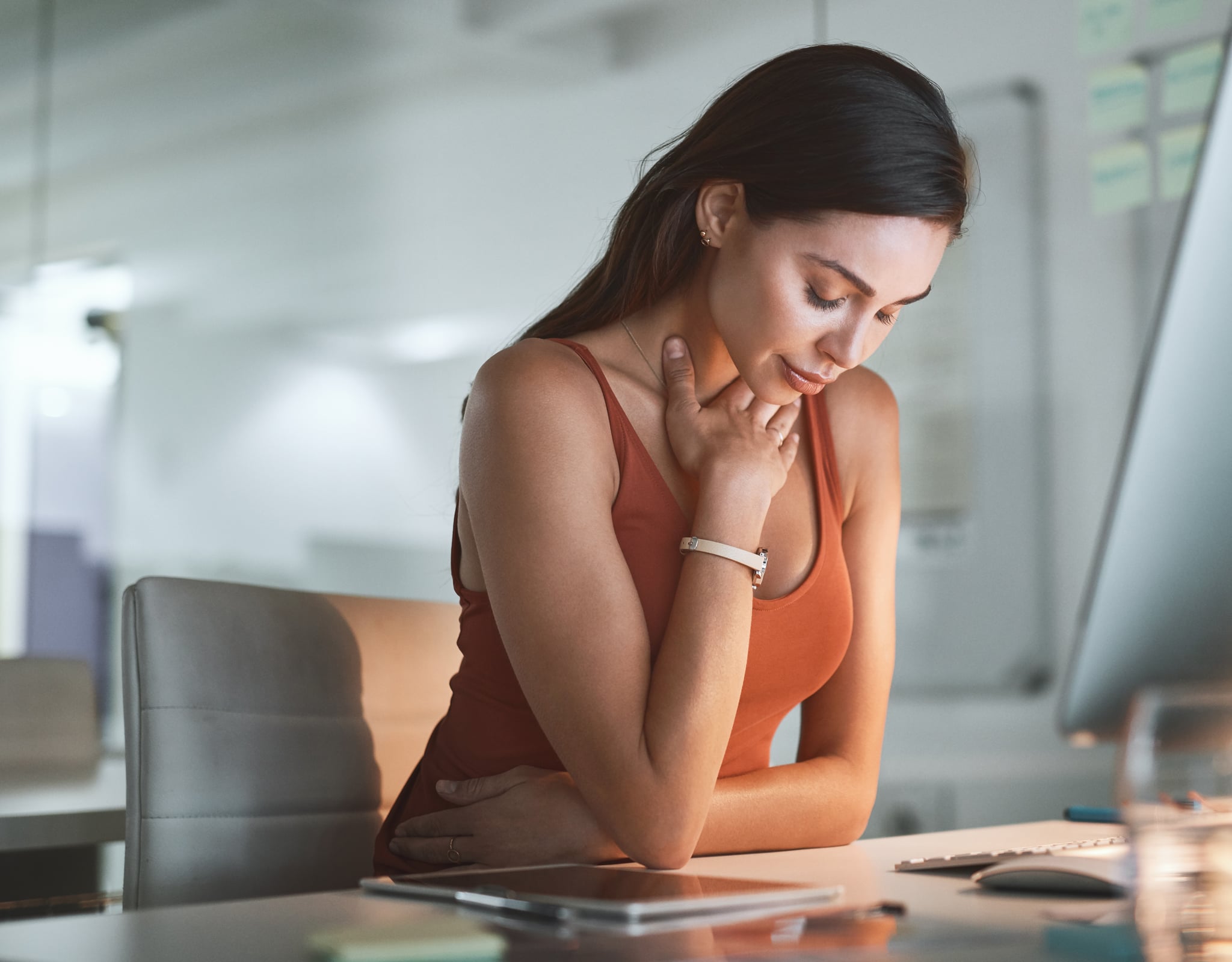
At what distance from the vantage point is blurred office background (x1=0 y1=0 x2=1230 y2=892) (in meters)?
2.32

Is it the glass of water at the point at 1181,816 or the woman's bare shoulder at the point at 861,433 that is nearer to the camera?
the glass of water at the point at 1181,816

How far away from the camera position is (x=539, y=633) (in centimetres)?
108

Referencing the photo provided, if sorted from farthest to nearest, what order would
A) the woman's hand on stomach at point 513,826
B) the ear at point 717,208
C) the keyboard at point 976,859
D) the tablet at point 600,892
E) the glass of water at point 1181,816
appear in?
1. the ear at point 717,208
2. the woman's hand on stomach at point 513,826
3. the keyboard at point 976,859
4. the tablet at point 600,892
5. the glass of water at point 1181,816

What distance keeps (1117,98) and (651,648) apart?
5.41 feet

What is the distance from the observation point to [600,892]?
689 mm

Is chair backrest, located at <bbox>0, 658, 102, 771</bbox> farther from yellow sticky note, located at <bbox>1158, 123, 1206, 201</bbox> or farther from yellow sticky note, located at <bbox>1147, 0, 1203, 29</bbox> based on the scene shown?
yellow sticky note, located at <bbox>1147, 0, 1203, 29</bbox>

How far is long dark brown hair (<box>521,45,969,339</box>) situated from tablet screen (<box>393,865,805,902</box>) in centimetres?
65

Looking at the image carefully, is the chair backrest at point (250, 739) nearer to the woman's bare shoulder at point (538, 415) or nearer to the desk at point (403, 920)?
the woman's bare shoulder at point (538, 415)

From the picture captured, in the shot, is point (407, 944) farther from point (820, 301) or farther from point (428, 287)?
point (428, 287)

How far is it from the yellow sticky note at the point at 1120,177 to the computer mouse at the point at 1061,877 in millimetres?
1746

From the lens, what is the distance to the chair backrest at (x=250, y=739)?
1127 mm

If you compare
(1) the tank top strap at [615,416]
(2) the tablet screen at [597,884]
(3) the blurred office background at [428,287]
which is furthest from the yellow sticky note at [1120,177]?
(2) the tablet screen at [597,884]

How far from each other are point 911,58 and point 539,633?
192 centimetres

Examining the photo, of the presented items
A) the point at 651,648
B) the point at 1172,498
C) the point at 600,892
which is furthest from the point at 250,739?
the point at 1172,498
